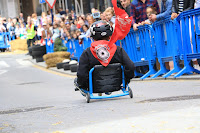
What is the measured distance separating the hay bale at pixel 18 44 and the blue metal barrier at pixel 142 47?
850 inches

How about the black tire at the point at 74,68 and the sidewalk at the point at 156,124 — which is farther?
the black tire at the point at 74,68

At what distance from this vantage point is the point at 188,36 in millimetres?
11164

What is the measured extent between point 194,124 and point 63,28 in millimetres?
18571

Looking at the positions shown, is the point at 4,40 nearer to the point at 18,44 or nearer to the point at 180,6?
the point at 18,44

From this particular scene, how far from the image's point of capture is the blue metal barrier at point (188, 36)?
1091 cm

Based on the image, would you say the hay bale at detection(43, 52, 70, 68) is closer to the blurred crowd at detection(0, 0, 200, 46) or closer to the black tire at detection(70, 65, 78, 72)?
the blurred crowd at detection(0, 0, 200, 46)

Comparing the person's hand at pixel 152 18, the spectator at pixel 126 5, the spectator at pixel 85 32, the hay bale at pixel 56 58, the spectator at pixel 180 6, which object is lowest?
the hay bale at pixel 56 58

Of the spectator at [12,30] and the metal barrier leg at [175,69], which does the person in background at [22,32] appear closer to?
the spectator at [12,30]

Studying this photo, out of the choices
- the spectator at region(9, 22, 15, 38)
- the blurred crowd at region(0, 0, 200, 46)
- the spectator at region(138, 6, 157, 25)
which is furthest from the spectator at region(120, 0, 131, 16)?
the spectator at region(9, 22, 15, 38)

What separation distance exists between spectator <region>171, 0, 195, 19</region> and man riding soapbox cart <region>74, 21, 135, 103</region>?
144 inches

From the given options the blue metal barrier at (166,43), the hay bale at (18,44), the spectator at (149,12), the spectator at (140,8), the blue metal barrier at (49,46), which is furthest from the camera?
the hay bale at (18,44)

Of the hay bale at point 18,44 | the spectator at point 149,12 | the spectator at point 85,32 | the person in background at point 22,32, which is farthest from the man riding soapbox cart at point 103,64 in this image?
the person in background at point 22,32

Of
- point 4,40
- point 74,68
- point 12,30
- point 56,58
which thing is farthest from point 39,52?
point 12,30

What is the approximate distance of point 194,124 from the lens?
196 inches
